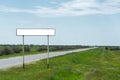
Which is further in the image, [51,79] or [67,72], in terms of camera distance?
[67,72]

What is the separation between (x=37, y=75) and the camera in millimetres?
21578

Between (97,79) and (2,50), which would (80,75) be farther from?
(2,50)

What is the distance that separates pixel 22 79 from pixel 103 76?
4.90m

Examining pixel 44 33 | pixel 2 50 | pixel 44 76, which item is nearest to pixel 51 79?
pixel 44 76

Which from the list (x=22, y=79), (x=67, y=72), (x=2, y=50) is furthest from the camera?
(x=2, y=50)

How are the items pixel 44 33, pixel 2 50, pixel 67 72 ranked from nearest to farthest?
pixel 67 72
pixel 44 33
pixel 2 50

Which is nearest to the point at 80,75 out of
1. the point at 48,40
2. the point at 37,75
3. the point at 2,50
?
the point at 37,75

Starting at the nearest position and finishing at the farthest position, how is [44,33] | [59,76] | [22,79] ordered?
[22,79] → [59,76] → [44,33]

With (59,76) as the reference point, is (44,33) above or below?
above

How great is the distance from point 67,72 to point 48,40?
639 centimetres

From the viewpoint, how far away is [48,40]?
95.2 feet

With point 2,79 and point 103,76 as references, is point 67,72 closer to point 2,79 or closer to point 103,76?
point 103,76

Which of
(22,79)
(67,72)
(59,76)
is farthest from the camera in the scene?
(67,72)

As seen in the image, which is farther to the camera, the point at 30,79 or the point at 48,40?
the point at 48,40
